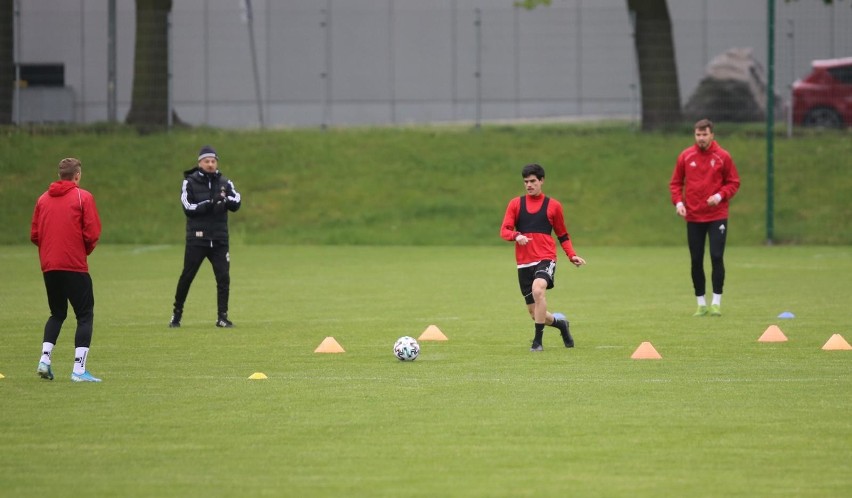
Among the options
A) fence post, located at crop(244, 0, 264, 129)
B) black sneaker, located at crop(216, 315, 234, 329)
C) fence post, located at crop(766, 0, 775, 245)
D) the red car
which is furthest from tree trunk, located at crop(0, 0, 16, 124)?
black sneaker, located at crop(216, 315, 234, 329)

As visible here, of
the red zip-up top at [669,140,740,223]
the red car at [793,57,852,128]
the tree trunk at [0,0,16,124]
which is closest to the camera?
the red zip-up top at [669,140,740,223]

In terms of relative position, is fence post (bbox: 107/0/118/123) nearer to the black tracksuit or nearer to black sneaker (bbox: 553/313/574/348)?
the black tracksuit

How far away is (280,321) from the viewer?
16891 millimetres

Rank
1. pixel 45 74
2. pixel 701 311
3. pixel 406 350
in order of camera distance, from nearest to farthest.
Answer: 1. pixel 406 350
2. pixel 701 311
3. pixel 45 74

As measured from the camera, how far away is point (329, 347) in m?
13.6

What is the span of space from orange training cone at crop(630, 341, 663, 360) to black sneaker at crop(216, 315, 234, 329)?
17.0ft

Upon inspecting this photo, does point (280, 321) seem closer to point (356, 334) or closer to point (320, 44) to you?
point (356, 334)

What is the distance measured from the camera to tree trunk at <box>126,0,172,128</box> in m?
36.9

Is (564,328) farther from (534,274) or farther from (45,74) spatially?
(45,74)

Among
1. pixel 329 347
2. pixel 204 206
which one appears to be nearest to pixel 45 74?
pixel 204 206

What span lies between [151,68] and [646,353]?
86.0ft

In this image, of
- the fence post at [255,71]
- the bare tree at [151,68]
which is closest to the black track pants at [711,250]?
the bare tree at [151,68]

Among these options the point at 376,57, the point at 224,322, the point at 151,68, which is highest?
the point at 376,57

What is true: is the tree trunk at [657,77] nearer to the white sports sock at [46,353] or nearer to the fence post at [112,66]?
the fence post at [112,66]
